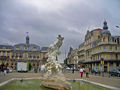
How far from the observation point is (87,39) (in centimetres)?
7800

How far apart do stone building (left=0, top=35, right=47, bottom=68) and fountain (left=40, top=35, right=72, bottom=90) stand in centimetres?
8895

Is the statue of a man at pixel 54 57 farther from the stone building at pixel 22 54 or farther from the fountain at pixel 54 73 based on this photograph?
the stone building at pixel 22 54

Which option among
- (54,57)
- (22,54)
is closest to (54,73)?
(54,57)

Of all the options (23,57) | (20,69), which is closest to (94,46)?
(20,69)

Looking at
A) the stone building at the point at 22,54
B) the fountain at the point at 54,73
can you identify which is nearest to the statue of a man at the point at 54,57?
the fountain at the point at 54,73

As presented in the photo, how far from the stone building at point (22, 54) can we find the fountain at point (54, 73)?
88950mm

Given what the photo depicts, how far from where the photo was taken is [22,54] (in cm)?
10325

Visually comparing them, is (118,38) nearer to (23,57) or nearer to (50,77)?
(50,77)

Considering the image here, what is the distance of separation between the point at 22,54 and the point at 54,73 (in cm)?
9413

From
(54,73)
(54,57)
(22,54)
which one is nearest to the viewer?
(54,73)

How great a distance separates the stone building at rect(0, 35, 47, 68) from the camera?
9862cm

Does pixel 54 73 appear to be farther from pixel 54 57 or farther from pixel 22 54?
pixel 22 54

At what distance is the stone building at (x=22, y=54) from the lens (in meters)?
98.6

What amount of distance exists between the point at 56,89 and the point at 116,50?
5243 cm
